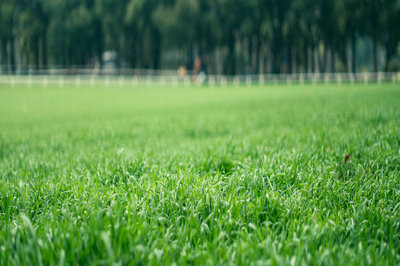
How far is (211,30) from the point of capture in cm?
6066

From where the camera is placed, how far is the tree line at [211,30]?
50.9 metres

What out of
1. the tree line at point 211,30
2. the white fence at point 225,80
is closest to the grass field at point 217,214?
the white fence at point 225,80

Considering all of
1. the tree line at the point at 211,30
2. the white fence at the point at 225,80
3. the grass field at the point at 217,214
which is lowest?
the grass field at the point at 217,214

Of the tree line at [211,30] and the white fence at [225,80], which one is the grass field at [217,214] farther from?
the tree line at [211,30]

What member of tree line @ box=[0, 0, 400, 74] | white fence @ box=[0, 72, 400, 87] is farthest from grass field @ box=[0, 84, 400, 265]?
tree line @ box=[0, 0, 400, 74]

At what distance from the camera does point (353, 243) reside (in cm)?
186

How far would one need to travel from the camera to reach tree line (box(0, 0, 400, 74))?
50.9 meters

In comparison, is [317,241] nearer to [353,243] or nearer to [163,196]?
[353,243]

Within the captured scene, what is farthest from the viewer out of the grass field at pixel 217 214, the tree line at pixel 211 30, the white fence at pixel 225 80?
the tree line at pixel 211 30

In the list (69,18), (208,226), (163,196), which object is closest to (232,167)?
(163,196)

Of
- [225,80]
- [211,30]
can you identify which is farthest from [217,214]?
[211,30]

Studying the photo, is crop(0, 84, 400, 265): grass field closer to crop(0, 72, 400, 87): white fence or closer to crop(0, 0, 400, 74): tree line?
crop(0, 72, 400, 87): white fence

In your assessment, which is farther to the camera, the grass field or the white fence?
the white fence

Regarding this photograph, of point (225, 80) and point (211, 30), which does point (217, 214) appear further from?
point (211, 30)
